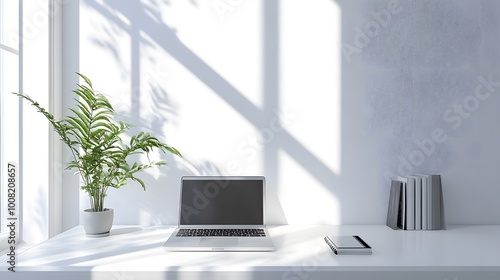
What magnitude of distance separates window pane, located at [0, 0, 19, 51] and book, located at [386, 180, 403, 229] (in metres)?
1.79

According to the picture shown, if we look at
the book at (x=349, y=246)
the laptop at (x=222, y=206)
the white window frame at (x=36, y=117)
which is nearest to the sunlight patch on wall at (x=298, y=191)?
the laptop at (x=222, y=206)

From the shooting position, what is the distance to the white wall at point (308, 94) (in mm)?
1884

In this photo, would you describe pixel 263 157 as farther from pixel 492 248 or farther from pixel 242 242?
pixel 492 248

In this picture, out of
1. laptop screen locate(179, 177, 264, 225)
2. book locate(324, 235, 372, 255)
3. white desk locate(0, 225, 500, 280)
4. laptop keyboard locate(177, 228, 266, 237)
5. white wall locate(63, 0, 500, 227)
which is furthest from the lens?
white wall locate(63, 0, 500, 227)

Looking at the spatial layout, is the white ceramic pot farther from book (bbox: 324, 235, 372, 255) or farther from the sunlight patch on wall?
book (bbox: 324, 235, 372, 255)

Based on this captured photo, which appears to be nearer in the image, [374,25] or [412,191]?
[412,191]

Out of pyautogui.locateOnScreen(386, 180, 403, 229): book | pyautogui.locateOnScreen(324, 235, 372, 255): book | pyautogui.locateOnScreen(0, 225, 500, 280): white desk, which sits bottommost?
pyautogui.locateOnScreen(0, 225, 500, 280): white desk

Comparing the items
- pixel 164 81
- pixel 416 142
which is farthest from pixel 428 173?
pixel 164 81

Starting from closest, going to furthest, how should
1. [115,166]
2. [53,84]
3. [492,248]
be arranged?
[492,248]
[115,166]
[53,84]

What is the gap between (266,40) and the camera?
1898mm

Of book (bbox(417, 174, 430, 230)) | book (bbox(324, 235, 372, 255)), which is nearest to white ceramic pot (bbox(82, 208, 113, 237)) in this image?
book (bbox(324, 235, 372, 255))

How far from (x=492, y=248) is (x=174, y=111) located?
1.40 m

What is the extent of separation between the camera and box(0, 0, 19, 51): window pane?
1.74 metres

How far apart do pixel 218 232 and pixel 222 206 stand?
129mm
